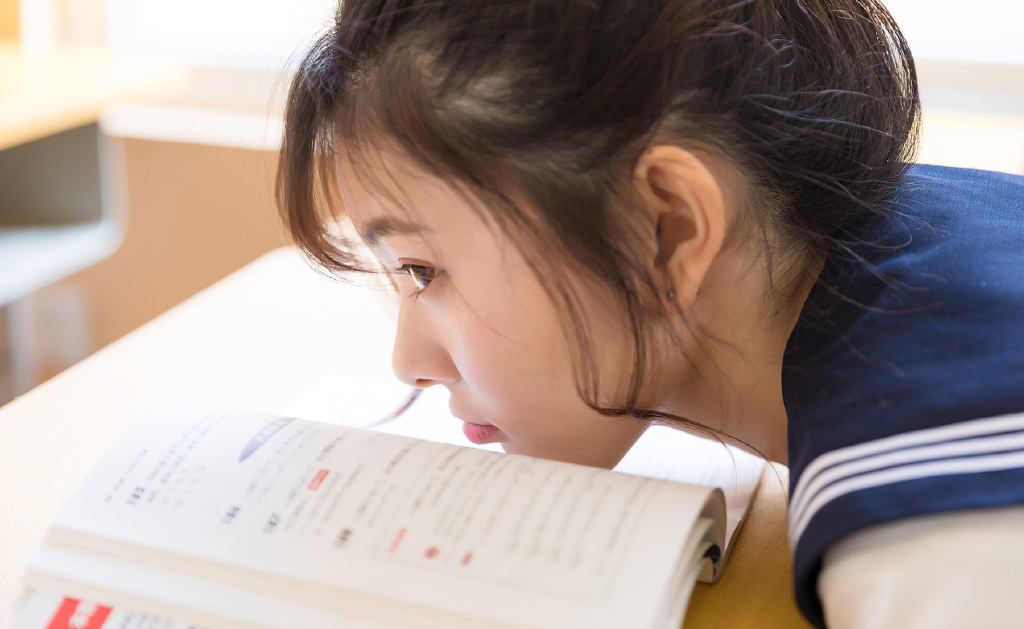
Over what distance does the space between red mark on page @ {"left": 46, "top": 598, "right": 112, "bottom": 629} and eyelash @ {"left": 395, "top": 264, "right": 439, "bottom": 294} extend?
0.80 ft

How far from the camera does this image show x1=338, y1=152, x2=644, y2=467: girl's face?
0.51 meters

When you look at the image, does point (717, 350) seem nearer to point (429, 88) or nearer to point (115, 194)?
point (429, 88)

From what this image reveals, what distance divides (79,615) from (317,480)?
4.6 inches

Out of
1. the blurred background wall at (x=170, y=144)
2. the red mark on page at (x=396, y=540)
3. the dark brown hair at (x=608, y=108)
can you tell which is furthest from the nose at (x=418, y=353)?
the blurred background wall at (x=170, y=144)

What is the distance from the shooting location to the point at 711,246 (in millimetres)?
494

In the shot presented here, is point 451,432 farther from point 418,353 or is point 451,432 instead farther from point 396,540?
point 396,540

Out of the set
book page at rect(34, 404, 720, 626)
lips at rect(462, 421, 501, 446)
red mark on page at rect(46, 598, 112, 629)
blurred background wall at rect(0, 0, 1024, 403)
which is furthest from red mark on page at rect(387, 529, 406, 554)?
blurred background wall at rect(0, 0, 1024, 403)

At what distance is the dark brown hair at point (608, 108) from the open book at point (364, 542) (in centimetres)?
13

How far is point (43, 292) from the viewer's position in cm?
192

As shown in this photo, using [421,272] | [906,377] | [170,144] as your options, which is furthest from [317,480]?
[170,144]

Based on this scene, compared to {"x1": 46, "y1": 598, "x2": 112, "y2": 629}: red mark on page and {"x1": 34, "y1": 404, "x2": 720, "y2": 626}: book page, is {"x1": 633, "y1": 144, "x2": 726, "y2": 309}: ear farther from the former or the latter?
{"x1": 46, "y1": 598, "x2": 112, "y2": 629}: red mark on page

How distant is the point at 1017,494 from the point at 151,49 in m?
1.89

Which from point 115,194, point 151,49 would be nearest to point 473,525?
point 115,194

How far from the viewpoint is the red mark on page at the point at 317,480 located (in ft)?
1.43
